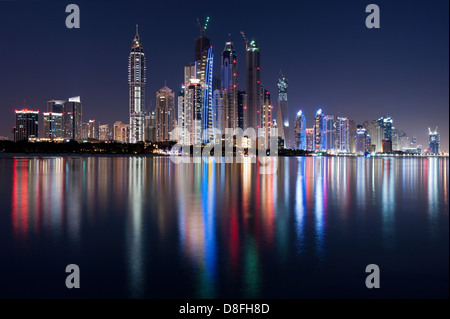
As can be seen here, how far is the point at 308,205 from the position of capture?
25000mm

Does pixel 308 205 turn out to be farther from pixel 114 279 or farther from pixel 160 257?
→ pixel 114 279

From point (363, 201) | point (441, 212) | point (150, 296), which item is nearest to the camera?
point (150, 296)

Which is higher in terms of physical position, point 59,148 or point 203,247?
point 59,148

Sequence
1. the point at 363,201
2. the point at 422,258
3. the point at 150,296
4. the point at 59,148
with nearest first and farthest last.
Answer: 1. the point at 150,296
2. the point at 422,258
3. the point at 363,201
4. the point at 59,148

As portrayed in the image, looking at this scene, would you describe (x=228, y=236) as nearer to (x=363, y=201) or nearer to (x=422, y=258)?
(x=422, y=258)

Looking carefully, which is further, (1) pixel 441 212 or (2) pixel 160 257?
(1) pixel 441 212

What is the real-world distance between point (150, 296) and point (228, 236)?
259 inches

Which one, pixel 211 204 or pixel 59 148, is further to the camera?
pixel 59 148
